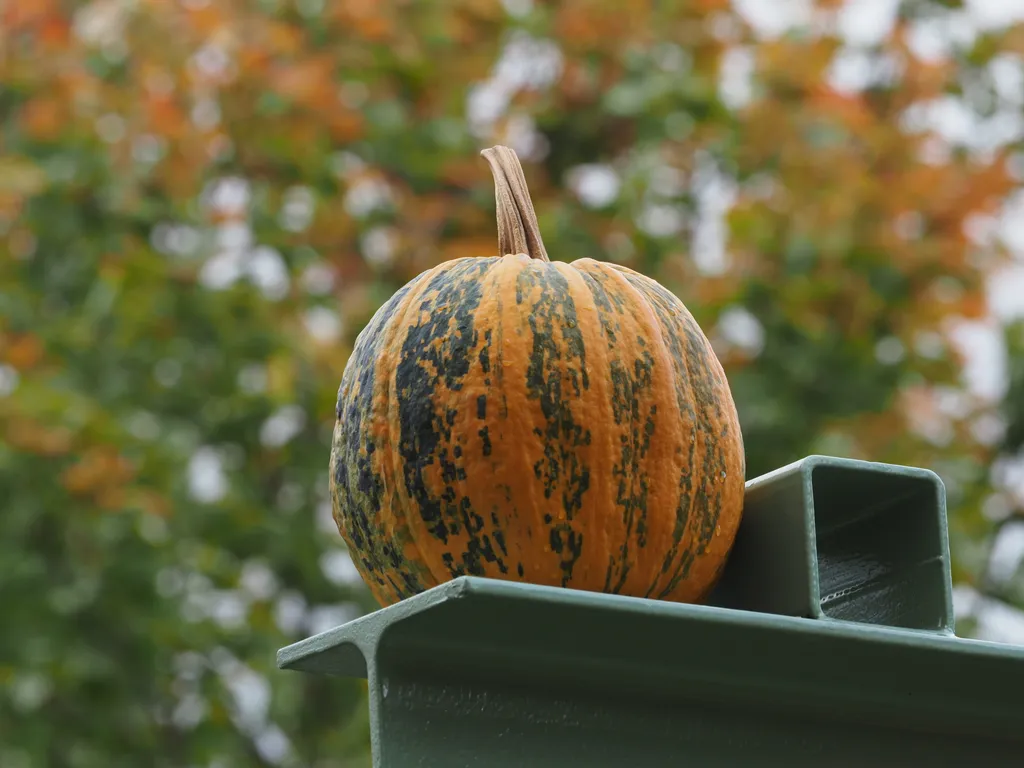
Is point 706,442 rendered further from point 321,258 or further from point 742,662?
point 321,258

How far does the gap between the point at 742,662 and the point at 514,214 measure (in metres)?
0.72

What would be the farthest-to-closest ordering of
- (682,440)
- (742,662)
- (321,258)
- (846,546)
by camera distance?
(321,258), (846,546), (682,440), (742,662)

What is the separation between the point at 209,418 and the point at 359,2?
2224mm

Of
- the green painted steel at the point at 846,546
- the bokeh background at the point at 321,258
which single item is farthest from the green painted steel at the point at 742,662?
the bokeh background at the point at 321,258

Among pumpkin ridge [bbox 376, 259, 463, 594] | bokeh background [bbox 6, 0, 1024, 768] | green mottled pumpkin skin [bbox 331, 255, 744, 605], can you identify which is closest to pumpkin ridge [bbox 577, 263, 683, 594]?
green mottled pumpkin skin [bbox 331, 255, 744, 605]

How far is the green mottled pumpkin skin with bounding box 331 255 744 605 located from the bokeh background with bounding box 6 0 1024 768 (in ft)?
12.9

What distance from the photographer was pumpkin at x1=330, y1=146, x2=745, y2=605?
1.82 metres

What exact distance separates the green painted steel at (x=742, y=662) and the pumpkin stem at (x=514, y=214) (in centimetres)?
47

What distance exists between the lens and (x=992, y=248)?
7.07 meters

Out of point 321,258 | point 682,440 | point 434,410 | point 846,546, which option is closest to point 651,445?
point 682,440

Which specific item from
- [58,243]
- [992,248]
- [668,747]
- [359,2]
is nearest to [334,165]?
[359,2]

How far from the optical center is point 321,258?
7160 mm

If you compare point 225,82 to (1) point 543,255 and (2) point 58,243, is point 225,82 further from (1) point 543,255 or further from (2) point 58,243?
(1) point 543,255

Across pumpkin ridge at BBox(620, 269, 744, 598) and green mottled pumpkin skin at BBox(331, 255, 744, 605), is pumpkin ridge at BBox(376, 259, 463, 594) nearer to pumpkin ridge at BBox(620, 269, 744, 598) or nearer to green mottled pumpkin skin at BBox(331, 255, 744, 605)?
green mottled pumpkin skin at BBox(331, 255, 744, 605)
